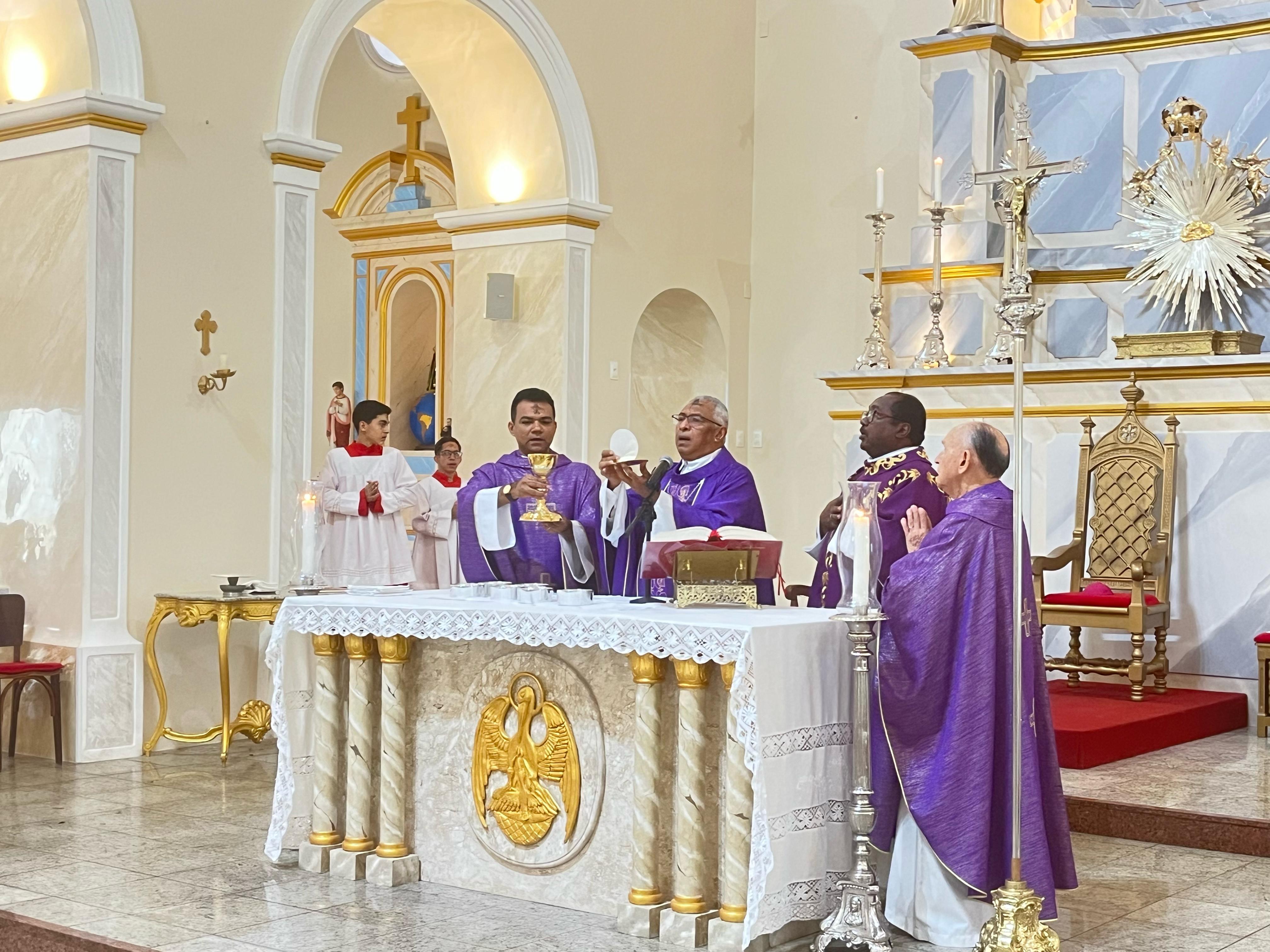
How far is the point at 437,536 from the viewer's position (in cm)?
956

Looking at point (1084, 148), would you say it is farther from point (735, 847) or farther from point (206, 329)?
point (735, 847)

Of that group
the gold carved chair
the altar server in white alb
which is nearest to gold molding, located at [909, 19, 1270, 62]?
the gold carved chair

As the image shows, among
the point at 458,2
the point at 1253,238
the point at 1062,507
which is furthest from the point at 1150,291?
the point at 458,2

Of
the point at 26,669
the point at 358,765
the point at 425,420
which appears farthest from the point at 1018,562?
the point at 425,420

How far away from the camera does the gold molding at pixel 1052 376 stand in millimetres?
8383

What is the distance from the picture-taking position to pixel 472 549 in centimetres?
605

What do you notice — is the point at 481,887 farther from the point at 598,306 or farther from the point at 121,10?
the point at 598,306

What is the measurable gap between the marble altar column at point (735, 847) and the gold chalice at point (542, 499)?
1123 mm

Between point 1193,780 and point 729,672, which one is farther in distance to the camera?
point 1193,780

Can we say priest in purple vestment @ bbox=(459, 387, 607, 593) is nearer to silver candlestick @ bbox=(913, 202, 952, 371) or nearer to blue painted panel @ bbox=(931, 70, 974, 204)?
silver candlestick @ bbox=(913, 202, 952, 371)

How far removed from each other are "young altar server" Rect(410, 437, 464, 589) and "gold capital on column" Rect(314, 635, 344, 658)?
4.02m

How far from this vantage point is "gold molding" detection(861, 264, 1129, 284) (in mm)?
10188

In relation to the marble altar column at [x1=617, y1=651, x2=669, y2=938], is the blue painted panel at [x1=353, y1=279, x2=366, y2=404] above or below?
above

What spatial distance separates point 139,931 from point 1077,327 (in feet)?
25.1
